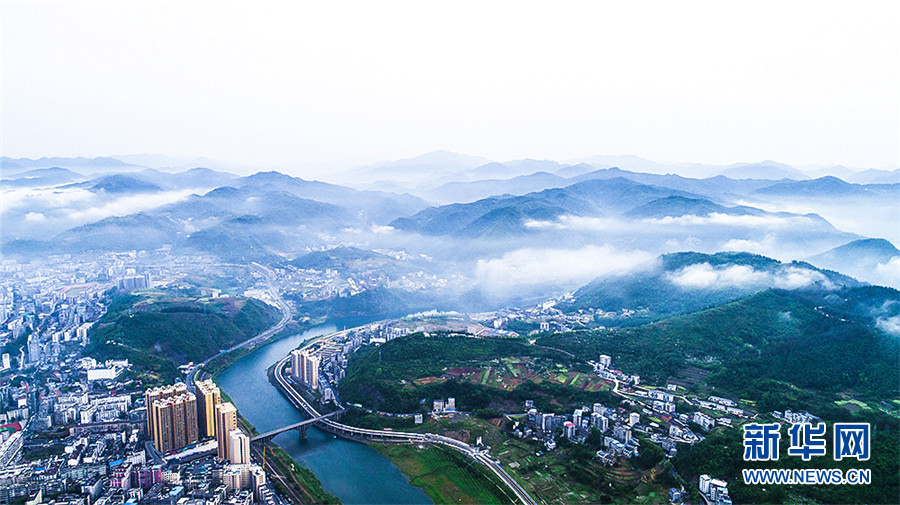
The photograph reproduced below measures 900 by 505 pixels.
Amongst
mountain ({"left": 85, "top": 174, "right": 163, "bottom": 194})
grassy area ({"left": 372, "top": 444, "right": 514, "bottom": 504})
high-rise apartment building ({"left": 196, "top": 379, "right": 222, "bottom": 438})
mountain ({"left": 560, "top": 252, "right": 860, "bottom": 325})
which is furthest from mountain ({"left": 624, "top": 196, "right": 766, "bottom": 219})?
mountain ({"left": 85, "top": 174, "right": 163, "bottom": 194})

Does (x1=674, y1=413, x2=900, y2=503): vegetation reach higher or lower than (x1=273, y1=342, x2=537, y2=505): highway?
higher

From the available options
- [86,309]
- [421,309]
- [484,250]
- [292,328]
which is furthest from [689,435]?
→ [484,250]

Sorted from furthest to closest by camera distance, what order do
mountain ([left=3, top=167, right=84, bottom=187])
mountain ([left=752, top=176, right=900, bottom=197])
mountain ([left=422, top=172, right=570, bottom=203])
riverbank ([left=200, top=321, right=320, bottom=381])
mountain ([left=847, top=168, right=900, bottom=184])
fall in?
mountain ([left=422, top=172, right=570, bottom=203])
mountain ([left=3, top=167, right=84, bottom=187])
mountain ([left=847, top=168, right=900, bottom=184])
mountain ([left=752, top=176, right=900, bottom=197])
riverbank ([left=200, top=321, right=320, bottom=381])

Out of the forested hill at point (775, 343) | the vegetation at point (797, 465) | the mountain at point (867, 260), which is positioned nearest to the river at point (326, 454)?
the vegetation at point (797, 465)

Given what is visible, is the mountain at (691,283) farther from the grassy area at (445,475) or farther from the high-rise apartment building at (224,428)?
the high-rise apartment building at (224,428)

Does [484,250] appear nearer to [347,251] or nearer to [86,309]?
[347,251]

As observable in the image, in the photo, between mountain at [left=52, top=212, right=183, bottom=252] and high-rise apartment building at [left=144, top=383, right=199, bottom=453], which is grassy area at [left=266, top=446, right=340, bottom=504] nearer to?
high-rise apartment building at [left=144, top=383, right=199, bottom=453]
